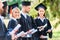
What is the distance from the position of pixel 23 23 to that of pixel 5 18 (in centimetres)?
19

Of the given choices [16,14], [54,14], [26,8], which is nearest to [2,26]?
[16,14]

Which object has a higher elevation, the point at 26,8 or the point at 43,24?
the point at 26,8

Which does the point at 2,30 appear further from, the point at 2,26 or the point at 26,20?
the point at 26,20

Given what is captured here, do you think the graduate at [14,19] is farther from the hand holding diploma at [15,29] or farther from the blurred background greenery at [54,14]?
the blurred background greenery at [54,14]

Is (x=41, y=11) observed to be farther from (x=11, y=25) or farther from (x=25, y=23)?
(x=11, y=25)

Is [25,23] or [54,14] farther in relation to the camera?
[54,14]

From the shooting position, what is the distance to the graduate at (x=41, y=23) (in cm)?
204

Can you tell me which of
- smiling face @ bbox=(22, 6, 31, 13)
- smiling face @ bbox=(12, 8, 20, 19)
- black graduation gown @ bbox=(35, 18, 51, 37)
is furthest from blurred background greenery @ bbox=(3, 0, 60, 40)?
smiling face @ bbox=(12, 8, 20, 19)

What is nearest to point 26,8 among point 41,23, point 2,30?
point 41,23

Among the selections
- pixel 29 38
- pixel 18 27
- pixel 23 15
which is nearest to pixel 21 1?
pixel 23 15

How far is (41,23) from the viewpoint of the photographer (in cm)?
204

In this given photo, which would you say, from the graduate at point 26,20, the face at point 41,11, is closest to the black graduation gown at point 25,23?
the graduate at point 26,20

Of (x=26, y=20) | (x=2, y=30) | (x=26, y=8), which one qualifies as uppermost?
(x=26, y=8)

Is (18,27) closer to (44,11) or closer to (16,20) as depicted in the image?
(16,20)
